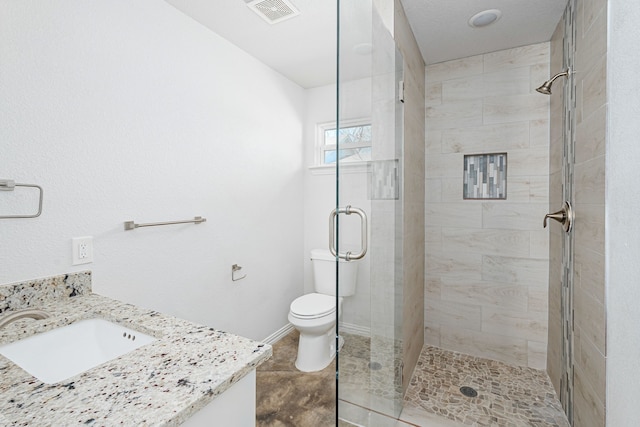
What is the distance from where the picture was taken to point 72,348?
3.17ft

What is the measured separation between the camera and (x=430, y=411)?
1714mm

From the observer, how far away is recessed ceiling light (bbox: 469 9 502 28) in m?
1.78

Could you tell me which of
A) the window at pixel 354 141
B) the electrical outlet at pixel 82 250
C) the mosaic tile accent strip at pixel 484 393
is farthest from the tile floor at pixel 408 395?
the electrical outlet at pixel 82 250

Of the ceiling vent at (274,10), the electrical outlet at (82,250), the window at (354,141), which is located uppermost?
the ceiling vent at (274,10)

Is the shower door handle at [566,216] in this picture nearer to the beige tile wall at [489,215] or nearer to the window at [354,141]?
the beige tile wall at [489,215]

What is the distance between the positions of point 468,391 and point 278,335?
152 cm

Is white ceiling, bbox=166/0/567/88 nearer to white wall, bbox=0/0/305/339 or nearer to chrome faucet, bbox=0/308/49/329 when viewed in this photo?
white wall, bbox=0/0/305/339

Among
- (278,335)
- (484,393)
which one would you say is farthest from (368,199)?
(278,335)

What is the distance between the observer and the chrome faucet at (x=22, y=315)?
964mm

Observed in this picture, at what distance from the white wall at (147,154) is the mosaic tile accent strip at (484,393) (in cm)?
131

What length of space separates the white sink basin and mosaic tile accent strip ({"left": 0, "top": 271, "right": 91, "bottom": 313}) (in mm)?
315

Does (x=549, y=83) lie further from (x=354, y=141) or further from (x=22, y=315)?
(x=22, y=315)

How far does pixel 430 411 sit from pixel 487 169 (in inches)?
68.1

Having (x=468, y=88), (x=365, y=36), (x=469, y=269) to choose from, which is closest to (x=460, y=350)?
(x=469, y=269)
